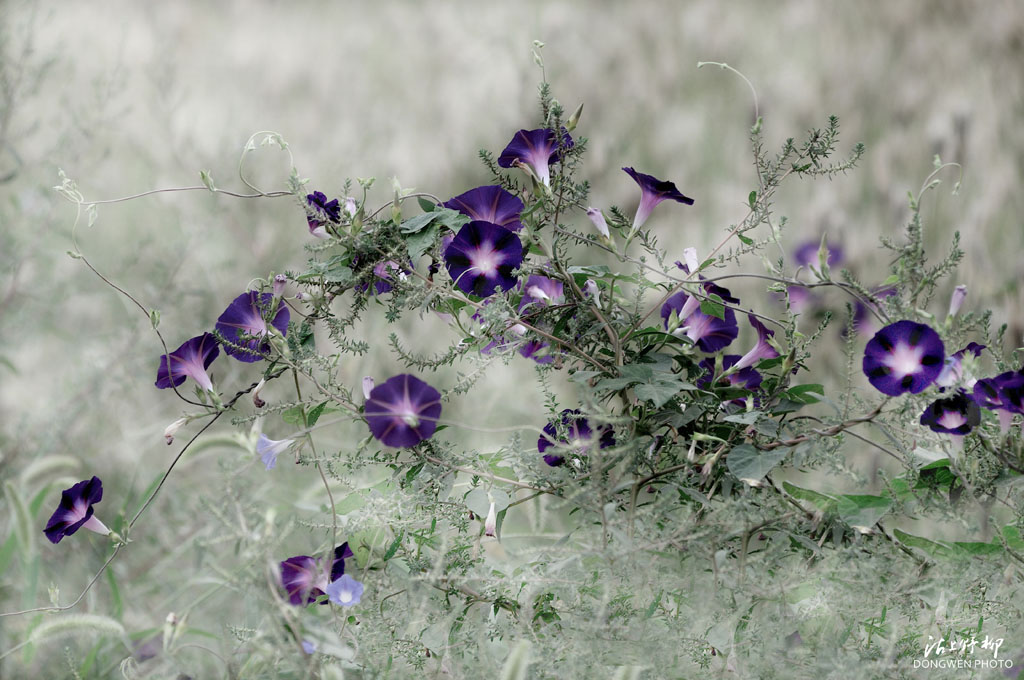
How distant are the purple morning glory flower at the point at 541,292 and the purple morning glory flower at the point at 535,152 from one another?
0.08 metres

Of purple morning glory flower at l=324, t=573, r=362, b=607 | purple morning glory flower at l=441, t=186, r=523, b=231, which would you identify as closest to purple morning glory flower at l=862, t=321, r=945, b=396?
purple morning glory flower at l=441, t=186, r=523, b=231

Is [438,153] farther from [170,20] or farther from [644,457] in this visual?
[644,457]

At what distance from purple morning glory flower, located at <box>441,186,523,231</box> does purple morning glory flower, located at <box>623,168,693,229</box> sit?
3.3 inches

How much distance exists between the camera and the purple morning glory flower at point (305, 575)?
587mm

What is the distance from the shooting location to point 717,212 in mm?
1982

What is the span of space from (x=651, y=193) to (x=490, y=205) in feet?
0.39

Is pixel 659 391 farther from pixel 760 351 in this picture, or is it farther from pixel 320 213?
pixel 320 213

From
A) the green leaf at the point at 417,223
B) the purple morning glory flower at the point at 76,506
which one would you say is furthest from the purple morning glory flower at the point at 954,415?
the purple morning glory flower at the point at 76,506

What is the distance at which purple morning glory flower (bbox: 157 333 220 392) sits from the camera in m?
0.58

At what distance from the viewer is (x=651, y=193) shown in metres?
0.60

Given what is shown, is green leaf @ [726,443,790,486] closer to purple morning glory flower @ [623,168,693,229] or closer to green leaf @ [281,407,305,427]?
purple morning glory flower @ [623,168,693,229]

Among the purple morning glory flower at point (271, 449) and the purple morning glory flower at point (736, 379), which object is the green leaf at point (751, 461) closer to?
the purple morning glory flower at point (736, 379)

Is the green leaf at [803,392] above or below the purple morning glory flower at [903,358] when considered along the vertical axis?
above

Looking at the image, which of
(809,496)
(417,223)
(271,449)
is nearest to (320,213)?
(417,223)
